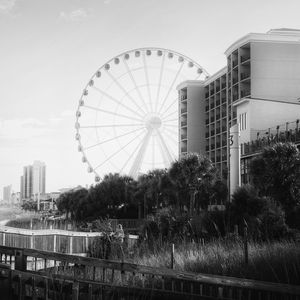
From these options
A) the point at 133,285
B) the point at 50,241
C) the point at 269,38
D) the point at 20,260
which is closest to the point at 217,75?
the point at 269,38

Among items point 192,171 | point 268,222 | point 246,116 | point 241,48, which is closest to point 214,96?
point 241,48

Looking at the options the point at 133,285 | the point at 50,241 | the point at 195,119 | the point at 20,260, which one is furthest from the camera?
the point at 195,119

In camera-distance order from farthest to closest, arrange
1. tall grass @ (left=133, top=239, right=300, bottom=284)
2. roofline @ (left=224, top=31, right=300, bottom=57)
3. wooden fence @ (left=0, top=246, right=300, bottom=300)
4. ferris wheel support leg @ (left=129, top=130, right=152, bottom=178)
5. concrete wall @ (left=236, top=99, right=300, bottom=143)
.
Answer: roofline @ (left=224, top=31, right=300, bottom=57) < ferris wheel support leg @ (left=129, top=130, right=152, bottom=178) < concrete wall @ (left=236, top=99, right=300, bottom=143) < tall grass @ (left=133, top=239, right=300, bottom=284) < wooden fence @ (left=0, top=246, right=300, bottom=300)

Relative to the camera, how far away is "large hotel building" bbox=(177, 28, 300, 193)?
1973 inches

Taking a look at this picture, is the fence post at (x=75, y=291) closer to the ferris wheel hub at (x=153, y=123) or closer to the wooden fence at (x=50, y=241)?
the wooden fence at (x=50, y=241)

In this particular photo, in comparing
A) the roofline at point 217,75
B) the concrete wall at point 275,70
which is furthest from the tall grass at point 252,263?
the roofline at point 217,75

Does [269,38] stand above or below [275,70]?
above

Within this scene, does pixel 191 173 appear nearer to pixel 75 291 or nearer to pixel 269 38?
pixel 269 38

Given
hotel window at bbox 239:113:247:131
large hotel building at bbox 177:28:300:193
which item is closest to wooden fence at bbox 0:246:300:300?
large hotel building at bbox 177:28:300:193

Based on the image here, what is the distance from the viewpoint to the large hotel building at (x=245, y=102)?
50.1 metres

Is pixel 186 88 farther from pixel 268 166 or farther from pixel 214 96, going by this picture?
pixel 268 166

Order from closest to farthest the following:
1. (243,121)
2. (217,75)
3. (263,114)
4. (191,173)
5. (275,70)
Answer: (191,173) → (263,114) → (243,121) → (275,70) → (217,75)

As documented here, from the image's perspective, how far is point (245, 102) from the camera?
178ft

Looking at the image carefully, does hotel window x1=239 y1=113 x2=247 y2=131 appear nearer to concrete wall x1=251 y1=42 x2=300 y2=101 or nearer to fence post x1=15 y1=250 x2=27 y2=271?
concrete wall x1=251 y1=42 x2=300 y2=101
